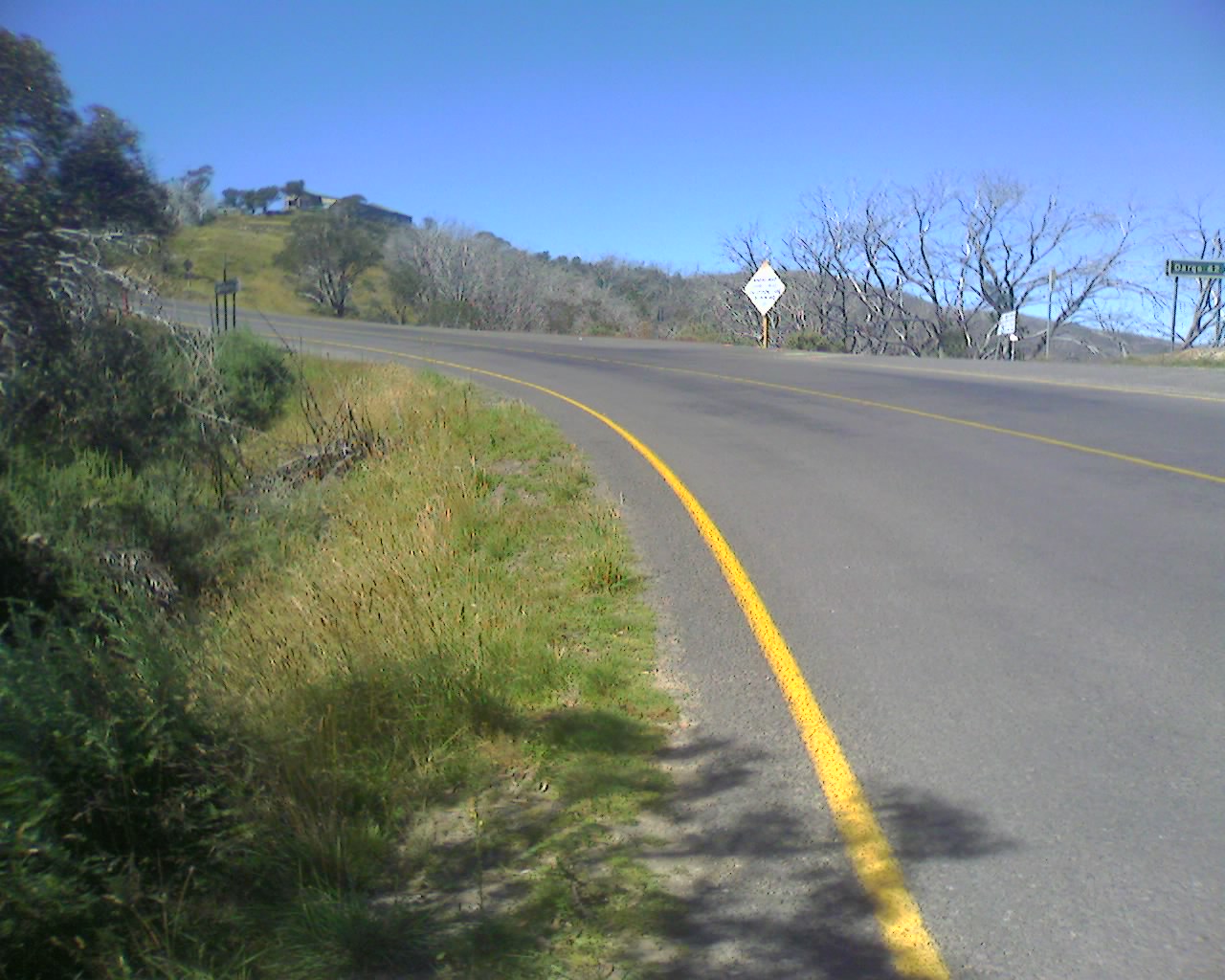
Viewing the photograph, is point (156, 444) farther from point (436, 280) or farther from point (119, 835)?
point (436, 280)

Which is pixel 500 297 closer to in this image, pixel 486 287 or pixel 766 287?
pixel 486 287

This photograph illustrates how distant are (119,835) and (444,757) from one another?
4.74 ft

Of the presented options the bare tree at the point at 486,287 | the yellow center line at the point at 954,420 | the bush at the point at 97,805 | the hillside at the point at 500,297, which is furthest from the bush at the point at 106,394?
the bare tree at the point at 486,287

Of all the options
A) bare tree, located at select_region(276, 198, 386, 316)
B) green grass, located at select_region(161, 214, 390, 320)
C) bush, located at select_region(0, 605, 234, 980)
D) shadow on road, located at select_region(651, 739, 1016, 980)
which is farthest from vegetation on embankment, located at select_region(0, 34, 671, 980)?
bare tree, located at select_region(276, 198, 386, 316)

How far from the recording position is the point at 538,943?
12.4 feet

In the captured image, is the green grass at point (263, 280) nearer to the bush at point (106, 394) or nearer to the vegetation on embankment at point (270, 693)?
the bush at point (106, 394)

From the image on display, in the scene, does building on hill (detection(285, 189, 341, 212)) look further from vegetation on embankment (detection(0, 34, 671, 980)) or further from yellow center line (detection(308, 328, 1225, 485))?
vegetation on embankment (detection(0, 34, 671, 980))

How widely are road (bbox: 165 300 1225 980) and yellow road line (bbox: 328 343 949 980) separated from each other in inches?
2.0

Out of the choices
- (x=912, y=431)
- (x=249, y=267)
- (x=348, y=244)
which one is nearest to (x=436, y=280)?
(x=348, y=244)

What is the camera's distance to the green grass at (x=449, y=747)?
3.86m

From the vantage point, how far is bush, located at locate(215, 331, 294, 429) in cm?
1983

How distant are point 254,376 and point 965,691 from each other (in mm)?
17803

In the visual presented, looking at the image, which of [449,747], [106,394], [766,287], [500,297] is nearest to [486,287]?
[500,297]

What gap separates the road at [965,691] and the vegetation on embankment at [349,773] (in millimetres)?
411
